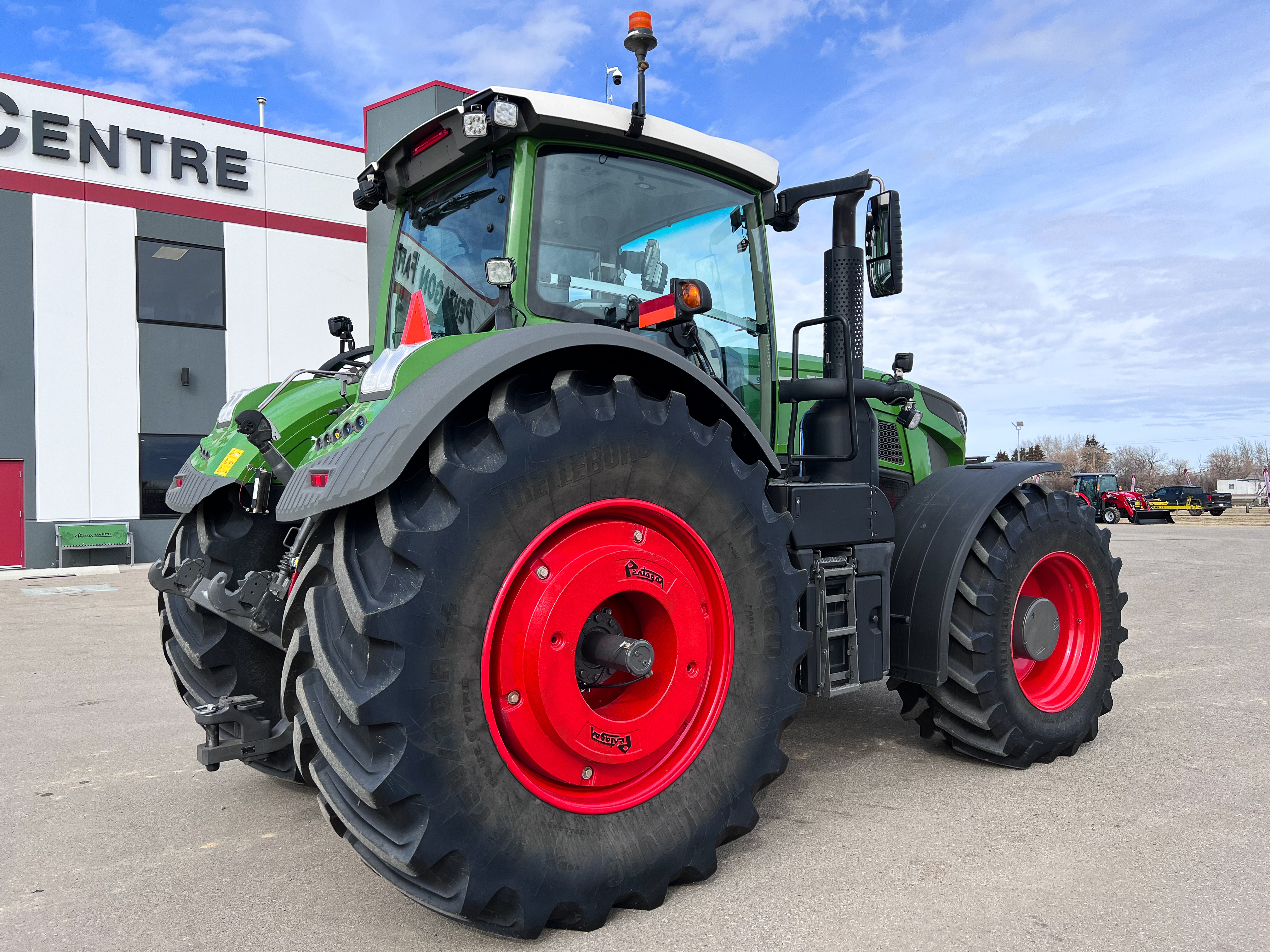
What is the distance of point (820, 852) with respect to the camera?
2.82 metres

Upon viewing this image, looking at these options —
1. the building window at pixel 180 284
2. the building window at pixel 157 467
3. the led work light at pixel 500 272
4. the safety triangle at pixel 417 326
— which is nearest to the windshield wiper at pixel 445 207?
the led work light at pixel 500 272

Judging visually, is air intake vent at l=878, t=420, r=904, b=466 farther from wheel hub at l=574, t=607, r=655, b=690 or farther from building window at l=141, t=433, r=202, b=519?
building window at l=141, t=433, r=202, b=519

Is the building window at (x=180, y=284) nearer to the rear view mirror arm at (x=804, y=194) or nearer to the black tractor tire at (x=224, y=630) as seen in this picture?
the black tractor tire at (x=224, y=630)

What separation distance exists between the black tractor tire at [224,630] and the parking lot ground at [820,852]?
409mm

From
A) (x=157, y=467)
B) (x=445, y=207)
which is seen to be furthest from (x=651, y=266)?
(x=157, y=467)

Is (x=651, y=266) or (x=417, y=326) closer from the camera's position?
(x=417, y=326)

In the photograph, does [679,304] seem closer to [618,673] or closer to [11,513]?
[618,673]

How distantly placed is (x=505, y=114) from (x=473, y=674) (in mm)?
1792

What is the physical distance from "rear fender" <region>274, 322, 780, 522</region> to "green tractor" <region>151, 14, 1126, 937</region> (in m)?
0.01

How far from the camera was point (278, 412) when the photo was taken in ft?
12.0

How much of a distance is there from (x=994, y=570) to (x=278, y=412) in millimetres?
3072

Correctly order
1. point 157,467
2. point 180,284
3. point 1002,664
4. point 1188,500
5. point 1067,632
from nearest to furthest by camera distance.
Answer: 1. point 1002,664
2. point 1067,632
3. point 157,467
4. point 180,284
5. point 1188,500

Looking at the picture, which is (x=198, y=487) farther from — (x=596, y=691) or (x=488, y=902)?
(x=488, y=902)

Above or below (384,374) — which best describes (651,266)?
above
